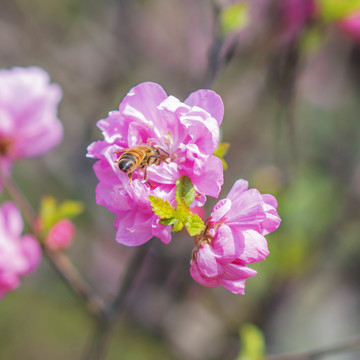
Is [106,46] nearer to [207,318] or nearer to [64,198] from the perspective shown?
[64,198]

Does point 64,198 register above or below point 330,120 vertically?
below

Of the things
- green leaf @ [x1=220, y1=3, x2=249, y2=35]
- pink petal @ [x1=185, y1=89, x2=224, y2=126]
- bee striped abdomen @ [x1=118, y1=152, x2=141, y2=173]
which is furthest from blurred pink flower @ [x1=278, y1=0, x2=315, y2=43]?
bee striped abdomen @ [x1=118, y1=152, x2=141, y2=173]

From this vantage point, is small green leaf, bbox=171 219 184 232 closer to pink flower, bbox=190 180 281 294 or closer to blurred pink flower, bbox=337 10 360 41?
pink flower, bbox=190 180 281 294

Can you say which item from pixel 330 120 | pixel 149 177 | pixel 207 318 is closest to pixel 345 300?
pixel 207 318

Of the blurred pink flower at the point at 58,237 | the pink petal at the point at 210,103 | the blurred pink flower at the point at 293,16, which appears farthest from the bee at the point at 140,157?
the blurred pink flower at the point at 293,16

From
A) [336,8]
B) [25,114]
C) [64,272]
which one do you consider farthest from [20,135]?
[336,8]

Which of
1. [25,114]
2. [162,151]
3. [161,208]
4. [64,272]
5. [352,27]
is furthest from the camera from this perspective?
[352,27]

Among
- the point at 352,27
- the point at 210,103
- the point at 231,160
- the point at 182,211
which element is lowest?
the point at 231,160

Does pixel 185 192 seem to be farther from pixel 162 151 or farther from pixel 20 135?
pixel 20 135
